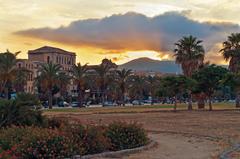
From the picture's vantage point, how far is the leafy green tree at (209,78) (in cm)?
7238

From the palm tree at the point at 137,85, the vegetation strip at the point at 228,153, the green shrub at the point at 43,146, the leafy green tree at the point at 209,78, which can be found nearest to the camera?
the green shrub at the point at 43,146

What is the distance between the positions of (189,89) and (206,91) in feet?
9.77

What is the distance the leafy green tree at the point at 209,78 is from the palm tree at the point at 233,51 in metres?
9.24

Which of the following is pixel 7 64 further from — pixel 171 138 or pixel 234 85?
pixel 171 138

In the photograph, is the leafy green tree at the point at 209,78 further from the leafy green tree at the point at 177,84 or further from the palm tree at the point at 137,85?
the palm tree at the point at 137,85

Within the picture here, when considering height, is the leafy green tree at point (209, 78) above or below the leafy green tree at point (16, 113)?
above

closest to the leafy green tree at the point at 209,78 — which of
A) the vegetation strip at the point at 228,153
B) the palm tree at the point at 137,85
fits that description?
the vegetation strip at the point at 228,153

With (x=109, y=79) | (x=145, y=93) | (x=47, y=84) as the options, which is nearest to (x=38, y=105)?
(x=47, y=84)

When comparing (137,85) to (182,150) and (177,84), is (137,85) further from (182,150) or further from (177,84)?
(182,150)

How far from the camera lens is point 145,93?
534 feet

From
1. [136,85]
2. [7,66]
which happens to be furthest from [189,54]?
[136,85]

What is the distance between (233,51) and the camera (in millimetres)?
83062

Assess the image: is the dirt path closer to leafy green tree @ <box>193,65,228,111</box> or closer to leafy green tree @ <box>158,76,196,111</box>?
leafy green tree @ <box>158,76,196,111</box>

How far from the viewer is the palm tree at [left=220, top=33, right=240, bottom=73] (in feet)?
272
